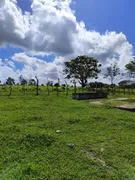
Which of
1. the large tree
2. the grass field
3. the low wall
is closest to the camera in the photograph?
the grass field

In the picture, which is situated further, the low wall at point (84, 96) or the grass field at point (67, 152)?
the low wall at point (84, 96)

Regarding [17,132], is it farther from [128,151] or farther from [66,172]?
[128,151]

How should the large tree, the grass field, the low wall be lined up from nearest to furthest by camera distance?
the grass field < the low wall < the large tree

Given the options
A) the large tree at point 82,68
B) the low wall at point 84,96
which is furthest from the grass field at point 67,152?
the large tree at point 82,68

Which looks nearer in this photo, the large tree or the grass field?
the grass field

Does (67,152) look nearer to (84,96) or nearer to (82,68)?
(84,96)

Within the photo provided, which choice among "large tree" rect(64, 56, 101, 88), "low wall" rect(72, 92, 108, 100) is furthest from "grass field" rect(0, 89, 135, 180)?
"large tree" rect(64, 56, 101, 88)

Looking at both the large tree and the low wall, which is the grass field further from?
the large tree

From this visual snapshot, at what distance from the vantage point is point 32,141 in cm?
547

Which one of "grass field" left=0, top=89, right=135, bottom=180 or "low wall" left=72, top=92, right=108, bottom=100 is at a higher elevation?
"low wall" left=72, top=92, right=108, bottom=100

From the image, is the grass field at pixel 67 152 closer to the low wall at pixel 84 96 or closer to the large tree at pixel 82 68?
the low wall at pixel 84 96

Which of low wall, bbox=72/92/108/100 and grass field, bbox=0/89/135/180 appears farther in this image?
low wall, bbox=72/92/108/100

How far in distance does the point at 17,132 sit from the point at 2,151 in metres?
1.39

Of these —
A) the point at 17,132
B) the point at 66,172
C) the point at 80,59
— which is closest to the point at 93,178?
the point at 66,172
